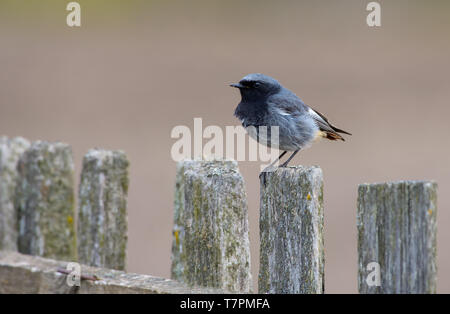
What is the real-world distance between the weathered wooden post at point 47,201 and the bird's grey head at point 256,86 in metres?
1.53

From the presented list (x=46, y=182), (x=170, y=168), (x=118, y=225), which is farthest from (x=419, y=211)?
(x=170, y=168)

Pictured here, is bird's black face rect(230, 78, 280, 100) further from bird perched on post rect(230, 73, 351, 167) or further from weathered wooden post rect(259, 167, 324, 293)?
weathered wooden post rect(259, 167, 324, 293)

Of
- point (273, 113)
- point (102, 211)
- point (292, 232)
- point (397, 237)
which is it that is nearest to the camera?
point (397, 237)

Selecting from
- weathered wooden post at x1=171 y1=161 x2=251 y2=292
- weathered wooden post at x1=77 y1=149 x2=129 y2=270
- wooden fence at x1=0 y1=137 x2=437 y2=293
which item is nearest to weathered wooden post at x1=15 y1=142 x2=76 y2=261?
wooden fence at x1=0 y1=137 x2=437 y2=293

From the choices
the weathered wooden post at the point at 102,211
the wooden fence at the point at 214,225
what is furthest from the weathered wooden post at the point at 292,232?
the weathered wooden post at the point at 102,211

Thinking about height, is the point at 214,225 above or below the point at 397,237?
above

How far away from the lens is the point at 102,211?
157 inches

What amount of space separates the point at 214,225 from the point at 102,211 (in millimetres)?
941

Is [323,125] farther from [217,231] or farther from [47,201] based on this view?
[217,231]

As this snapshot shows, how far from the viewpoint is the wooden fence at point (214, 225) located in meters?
2.67

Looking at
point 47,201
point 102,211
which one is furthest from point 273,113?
point 47,201

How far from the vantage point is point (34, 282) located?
362 cm

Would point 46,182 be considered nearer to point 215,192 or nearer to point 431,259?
point 215,192
